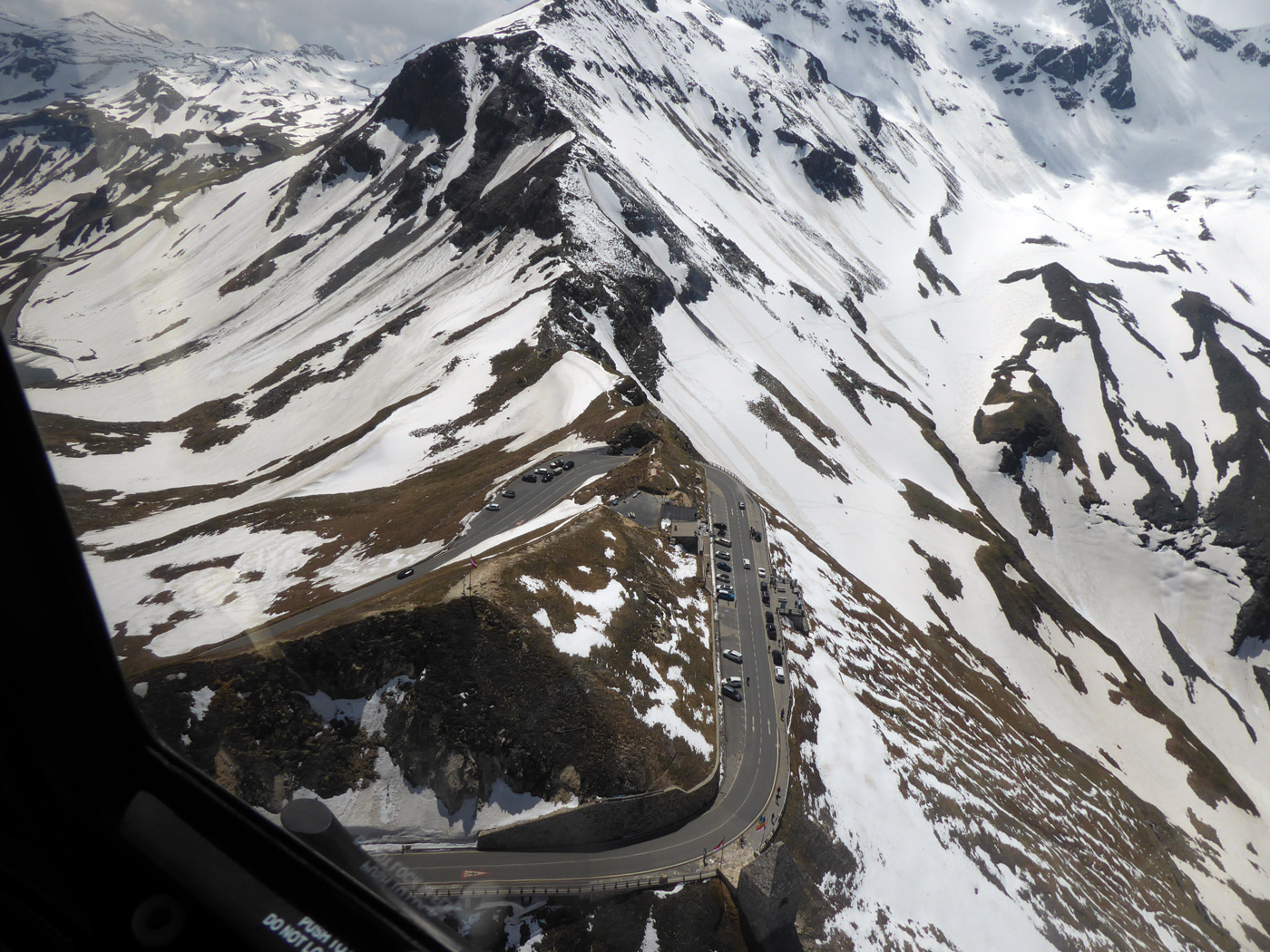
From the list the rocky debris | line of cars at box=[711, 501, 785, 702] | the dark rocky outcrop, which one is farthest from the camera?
the dark rocky outcrop

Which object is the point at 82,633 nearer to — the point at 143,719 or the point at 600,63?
the point at 143,719

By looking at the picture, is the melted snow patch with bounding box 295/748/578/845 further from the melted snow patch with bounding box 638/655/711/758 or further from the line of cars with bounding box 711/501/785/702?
the line of cars with bounding box 711/501/785/702

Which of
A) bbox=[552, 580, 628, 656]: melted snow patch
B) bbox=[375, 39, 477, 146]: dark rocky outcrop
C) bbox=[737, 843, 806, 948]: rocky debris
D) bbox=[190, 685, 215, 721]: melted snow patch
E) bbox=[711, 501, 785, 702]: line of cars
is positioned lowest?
bbox=[711, 501, 785, 702]: line of cars

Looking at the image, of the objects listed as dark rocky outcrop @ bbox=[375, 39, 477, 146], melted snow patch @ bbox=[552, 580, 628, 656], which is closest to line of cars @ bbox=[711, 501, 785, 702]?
melted snow patch @ bbox=[552, 580, 628, 656]

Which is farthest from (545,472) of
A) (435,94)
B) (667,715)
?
(435,94)

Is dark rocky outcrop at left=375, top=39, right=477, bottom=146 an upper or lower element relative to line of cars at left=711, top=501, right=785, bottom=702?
upper

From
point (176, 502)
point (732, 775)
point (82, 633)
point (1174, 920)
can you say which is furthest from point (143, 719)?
point (176, 502)

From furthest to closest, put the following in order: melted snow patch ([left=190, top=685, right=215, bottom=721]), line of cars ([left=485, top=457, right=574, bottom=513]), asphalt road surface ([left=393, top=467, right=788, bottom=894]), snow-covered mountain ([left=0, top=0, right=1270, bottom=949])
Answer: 1. line of cars ([left=485, top=457, right=574, bottom=513])
2. snow-covered mountain ([left=0, top=0, right=1270, bottom=949])
3. asphalt road surface ([left=393, top=467, right=788, bottom=894])
4. melted snow patch ([left=190, top=685, right=215, bottom=721])

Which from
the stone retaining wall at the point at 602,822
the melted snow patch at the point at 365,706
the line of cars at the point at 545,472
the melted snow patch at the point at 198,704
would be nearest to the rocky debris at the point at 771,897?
the stone retaining wall at the point at 602,822

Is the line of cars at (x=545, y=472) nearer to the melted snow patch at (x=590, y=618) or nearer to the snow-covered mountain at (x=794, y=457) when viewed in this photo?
the snow-covered mountain at (x=794, y=457)

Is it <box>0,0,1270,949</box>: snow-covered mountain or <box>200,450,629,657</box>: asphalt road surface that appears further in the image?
<box>0,0,1270,949</box>: snow-covered mountain
